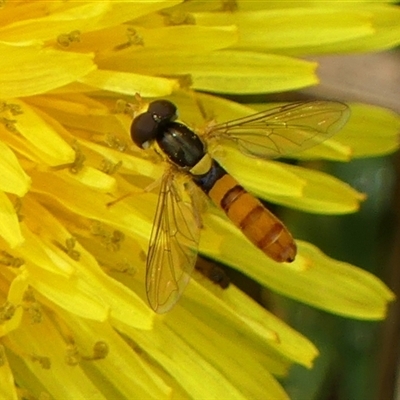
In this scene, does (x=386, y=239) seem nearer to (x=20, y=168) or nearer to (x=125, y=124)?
(x=125, y=124)

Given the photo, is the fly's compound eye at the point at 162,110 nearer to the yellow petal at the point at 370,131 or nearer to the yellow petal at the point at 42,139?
the yellow petal at the point at 42,139

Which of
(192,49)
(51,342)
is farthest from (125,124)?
(51,342)

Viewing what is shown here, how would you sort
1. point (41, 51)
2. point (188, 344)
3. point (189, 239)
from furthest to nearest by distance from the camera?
point (188, 344), point (189, 239), point (41, 51)

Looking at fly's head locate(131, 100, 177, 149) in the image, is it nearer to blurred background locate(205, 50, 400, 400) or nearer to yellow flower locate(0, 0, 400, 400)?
yellow flower locate(0, 0, 400, 400)

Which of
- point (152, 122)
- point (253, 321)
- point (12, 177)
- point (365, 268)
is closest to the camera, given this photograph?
point (12, 177)

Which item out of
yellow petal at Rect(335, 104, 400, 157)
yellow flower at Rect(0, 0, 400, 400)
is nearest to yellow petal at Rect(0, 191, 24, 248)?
yellow flower at Rect(0, 0, 400, 400)

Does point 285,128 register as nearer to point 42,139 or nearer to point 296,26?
point 296,26

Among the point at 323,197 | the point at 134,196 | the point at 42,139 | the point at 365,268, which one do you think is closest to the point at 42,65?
the point at 42,139
